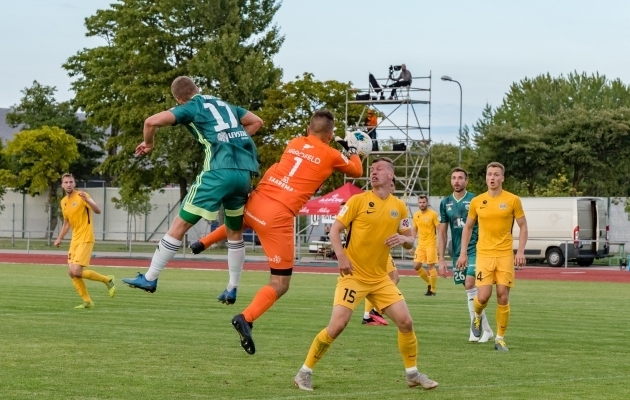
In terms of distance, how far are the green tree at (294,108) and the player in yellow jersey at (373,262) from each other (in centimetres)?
4349

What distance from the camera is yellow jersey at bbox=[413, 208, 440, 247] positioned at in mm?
25234

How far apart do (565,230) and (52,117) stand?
41955 millimetres

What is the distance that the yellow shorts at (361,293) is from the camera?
34.0 ft

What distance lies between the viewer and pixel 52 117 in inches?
2896

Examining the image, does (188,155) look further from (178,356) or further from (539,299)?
(178,356)

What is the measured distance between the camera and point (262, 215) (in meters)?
10.9

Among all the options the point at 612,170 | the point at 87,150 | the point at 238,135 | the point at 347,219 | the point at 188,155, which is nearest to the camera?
the point at 347,219

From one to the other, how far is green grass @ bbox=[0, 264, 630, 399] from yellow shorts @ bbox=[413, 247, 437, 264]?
7.37 ft

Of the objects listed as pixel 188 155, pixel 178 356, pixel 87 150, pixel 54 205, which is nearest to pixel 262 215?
pixel 178 356

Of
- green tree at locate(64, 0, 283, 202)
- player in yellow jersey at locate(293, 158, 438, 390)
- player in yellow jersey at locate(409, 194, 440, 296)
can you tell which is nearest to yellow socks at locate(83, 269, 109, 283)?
player in yellow jersey at locate(409, 194, 440, 296)

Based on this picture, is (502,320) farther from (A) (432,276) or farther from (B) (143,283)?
(A) (432,276)

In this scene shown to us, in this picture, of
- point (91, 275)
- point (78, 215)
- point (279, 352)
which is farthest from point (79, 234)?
point (279, 352)

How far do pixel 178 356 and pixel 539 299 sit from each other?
43.4ft

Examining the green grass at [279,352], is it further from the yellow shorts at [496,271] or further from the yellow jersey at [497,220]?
the yellow jersey at [497,220]
